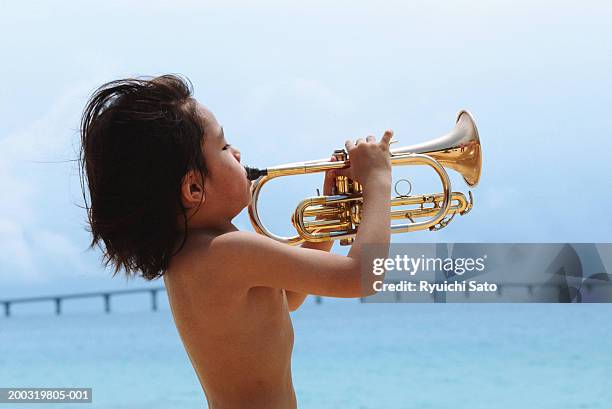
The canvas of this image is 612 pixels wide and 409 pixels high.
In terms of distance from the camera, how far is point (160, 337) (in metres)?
13.6

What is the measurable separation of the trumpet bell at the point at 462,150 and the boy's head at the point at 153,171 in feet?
2.43

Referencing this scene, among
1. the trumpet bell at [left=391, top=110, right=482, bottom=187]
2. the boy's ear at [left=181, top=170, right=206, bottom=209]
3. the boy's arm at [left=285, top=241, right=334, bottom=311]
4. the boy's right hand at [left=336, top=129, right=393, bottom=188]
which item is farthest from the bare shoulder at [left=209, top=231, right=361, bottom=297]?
the trumpet bell at [left=391, top=110, right=482, bottom=187]

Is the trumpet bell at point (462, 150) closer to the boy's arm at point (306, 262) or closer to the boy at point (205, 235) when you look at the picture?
the boy at point (205, 235)

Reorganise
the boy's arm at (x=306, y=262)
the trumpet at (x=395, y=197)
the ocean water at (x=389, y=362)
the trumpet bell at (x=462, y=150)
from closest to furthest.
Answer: the boy's arm at (x=306, y=262)
the trumpet at (x=395, y=197)
the trumpet bell at (x=462, y=150)
the ocean water at (x=389, y=362)

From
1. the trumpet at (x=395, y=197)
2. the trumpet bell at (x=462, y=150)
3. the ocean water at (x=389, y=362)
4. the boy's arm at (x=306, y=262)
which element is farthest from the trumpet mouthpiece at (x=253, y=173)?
the ocean water at (x=389, y=362)

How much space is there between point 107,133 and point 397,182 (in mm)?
863

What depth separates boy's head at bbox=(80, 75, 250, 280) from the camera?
191 centimetres

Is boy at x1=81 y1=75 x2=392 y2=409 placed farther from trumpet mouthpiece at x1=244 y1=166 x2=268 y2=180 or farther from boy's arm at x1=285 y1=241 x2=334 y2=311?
boy's arm at x1=285 y1=241 x2=334 y2=311

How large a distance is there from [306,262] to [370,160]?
0.31m

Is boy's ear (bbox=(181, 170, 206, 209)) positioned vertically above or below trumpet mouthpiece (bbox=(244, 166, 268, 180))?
below

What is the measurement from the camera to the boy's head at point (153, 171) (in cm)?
191

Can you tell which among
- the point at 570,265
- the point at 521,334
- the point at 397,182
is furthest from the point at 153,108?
the point at 521,334

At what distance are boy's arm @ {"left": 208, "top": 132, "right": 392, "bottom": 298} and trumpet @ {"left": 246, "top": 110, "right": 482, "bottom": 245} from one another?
29 centimetres

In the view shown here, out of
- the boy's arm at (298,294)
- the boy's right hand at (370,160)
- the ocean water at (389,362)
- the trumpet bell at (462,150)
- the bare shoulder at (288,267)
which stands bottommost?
the bare shoulder at (288,267)
